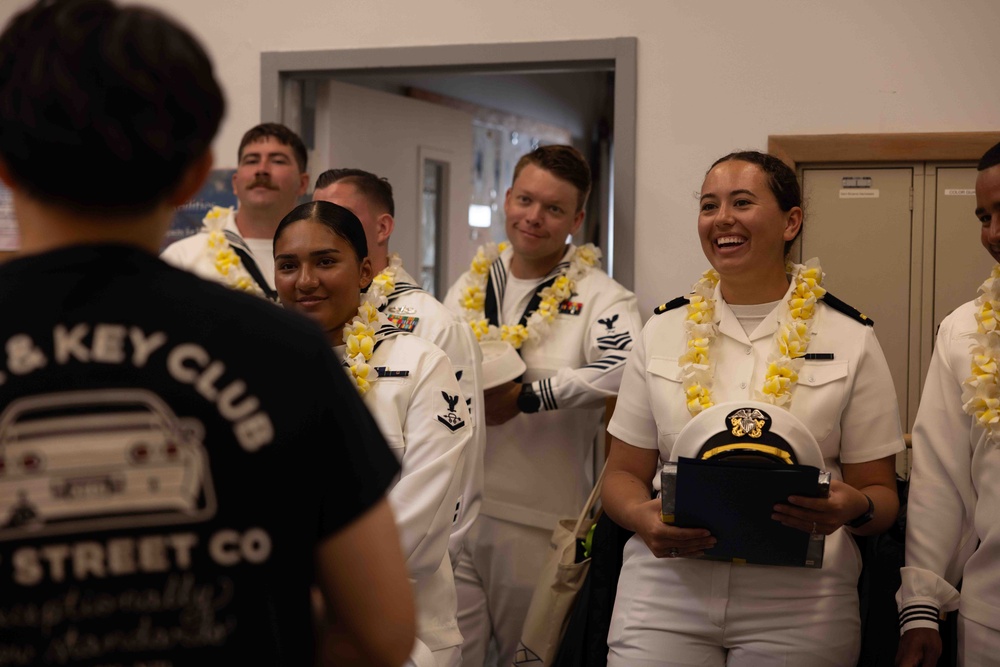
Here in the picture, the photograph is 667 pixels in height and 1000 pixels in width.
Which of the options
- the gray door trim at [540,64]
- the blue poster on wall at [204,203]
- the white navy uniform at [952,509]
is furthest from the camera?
the blue poster on wall at [204,203]

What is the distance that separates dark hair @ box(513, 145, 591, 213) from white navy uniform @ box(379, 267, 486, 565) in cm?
82

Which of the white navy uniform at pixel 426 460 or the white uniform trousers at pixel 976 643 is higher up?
the white navy uniform at pixel 426 460

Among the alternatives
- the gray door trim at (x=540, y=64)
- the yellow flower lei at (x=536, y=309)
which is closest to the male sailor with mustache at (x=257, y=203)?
the gray door trim at (x=540, y=64)

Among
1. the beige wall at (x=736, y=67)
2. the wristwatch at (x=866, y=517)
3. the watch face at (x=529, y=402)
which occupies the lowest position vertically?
the wristwatch at (x=866, y=517)

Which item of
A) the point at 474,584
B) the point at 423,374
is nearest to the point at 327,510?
the point at 423,374

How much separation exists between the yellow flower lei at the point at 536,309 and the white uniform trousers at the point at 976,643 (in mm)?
1695

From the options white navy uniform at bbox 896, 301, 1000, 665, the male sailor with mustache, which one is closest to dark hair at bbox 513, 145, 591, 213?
the male sailor with mustache

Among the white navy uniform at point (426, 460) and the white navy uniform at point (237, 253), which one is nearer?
the white navy uniform at point (426, 460)

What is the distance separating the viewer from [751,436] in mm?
2086

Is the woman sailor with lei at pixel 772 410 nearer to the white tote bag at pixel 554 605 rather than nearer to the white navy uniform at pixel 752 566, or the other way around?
the white navy uniform at pixel 752 566

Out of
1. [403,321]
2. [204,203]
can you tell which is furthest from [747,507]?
[204,203]

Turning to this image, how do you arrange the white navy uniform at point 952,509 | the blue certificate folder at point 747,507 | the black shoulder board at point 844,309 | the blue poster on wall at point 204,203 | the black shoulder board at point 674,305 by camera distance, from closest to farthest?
the blue certificate folder at point 747,507 < the white navy uniform at point 952,509 < the black shoulder board at point 844,309 < the black shoulder board at point 674,305 < the blue poster on wall at point 204,203

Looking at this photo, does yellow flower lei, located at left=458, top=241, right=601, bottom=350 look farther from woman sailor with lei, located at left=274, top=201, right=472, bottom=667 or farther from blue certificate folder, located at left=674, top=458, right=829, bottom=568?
blue certificate folder, located at left=674, top=458, right=829, bottom=568

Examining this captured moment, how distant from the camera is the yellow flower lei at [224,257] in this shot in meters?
3.52
